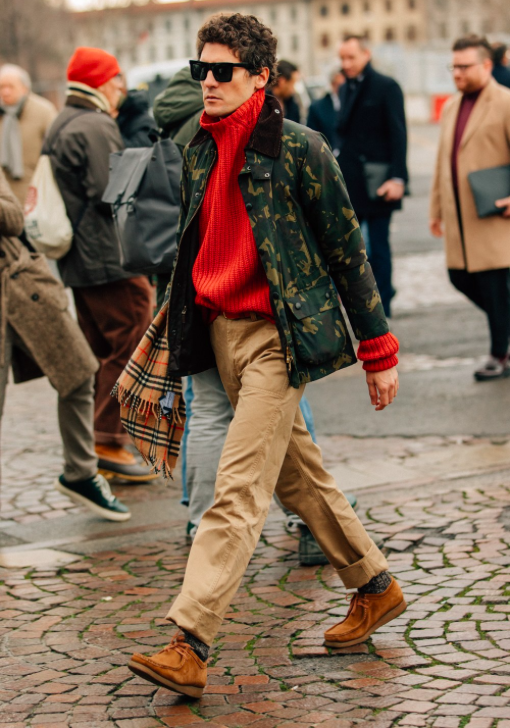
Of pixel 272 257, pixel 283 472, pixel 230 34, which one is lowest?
pixel 283 472

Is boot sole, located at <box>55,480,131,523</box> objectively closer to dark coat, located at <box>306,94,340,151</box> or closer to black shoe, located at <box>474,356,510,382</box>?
black shoe, located at <box>474,356,510,382</box>

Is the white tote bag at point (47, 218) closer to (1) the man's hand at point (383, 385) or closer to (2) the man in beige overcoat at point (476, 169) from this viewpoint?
(1) the man's hand at point (383, 385)

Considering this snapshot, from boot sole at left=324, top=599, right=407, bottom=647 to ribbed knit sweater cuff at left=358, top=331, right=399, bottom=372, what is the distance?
2.70ft

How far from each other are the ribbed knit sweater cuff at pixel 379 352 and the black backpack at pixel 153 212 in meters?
1.51

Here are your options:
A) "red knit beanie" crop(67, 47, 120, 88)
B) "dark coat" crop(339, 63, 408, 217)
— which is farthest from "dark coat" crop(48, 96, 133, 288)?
"dark coat" crop(339, 63, 408, 217)

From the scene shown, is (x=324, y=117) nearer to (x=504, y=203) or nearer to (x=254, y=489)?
(x=504, y=203)

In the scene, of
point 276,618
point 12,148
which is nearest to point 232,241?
point 276,618

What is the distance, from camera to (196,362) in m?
3.67

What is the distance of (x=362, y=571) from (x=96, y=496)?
1.94 metres

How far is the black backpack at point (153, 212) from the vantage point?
15.7 ft

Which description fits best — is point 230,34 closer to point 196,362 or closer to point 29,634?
point 196,362

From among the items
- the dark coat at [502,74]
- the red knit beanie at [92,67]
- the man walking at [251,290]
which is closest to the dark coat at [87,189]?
the red knit beanie at [92,67]

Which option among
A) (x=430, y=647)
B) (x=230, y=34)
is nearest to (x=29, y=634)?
(x=430, y=647)

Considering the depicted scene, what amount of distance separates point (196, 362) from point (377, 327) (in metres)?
0.61
